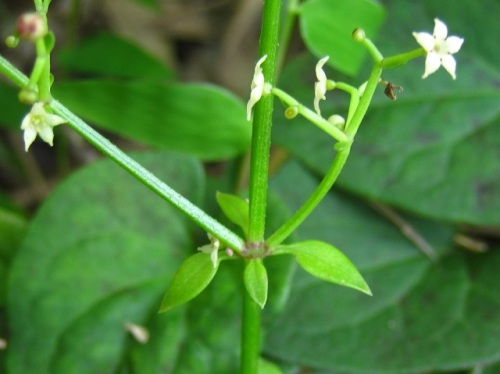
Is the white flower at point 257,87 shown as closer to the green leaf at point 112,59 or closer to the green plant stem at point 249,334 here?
the green plant stem at point 249,334

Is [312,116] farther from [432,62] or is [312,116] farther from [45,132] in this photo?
[45,132]

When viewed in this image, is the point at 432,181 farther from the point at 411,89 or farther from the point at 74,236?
the point at 74,236

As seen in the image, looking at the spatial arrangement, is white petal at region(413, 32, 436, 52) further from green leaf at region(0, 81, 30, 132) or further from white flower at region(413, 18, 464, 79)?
green leaf at region(0, 81, 30, 132)

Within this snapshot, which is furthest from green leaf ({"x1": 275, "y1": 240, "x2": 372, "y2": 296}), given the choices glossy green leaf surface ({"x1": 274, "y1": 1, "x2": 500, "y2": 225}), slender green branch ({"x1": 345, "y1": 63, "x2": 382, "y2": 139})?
glossy green leaf surface ({"x1": 274, "y1": 1, "x2": 500, "y2": 225})

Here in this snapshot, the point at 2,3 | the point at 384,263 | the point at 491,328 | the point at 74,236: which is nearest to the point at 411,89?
the point at 384,263

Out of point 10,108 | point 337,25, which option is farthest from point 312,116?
point 10,108

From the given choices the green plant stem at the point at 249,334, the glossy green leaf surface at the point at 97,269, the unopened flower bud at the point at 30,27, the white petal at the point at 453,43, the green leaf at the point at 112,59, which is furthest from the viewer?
the green leaf at the point at 112,59

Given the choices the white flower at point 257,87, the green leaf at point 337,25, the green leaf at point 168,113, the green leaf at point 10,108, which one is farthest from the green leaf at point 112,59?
the white flower at point 257,87
